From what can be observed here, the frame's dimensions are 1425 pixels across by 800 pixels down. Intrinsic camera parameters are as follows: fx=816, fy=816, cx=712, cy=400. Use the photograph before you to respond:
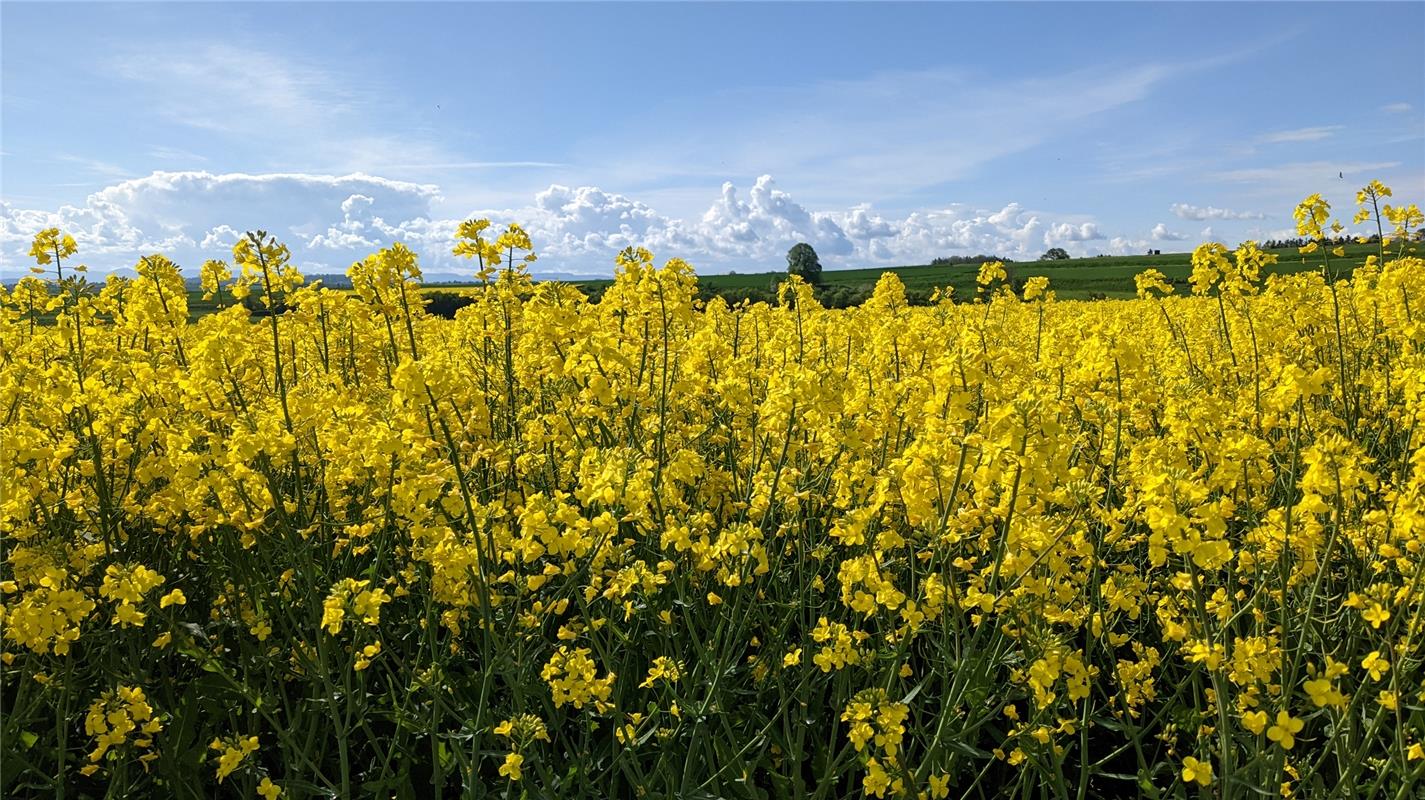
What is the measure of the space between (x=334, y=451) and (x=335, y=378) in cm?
106

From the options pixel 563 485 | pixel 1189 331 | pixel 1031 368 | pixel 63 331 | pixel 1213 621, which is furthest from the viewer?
pixel 1189 331

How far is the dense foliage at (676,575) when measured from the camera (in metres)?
2.50

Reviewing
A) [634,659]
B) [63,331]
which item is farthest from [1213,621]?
[63,331]

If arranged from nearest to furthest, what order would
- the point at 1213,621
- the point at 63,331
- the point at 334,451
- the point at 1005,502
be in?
the point at 1005,502 → the point at 1213,621 → the point at 334,451 → the point at 63,331

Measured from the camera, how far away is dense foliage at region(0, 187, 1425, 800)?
8.20 feet

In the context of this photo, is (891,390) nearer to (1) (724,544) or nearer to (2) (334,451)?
(1) (724,544)

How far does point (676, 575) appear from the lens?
320 cm

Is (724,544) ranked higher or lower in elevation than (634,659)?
higher

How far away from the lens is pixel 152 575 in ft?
8.56

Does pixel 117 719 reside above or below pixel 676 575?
below

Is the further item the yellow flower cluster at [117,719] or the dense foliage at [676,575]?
the yellow flower cluster at [117,719]

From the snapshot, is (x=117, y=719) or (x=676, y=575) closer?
(x=117, y=719)

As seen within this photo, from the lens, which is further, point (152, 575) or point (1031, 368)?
point (1031, 368)

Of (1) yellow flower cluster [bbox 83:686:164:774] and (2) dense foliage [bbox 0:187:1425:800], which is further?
(1) yellow flower cluster [bbox 83:686:164:774]
